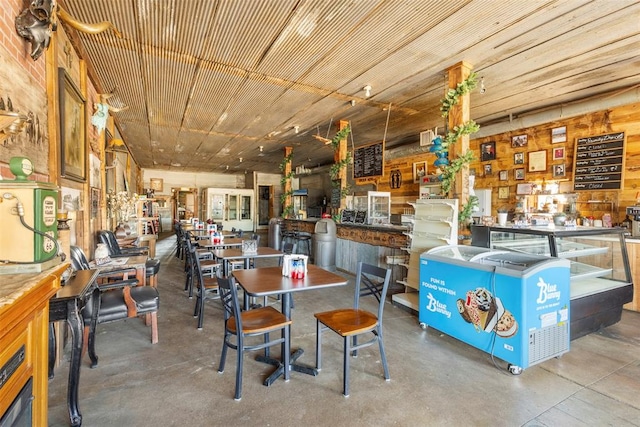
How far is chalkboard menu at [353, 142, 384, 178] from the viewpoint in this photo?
20.3ft

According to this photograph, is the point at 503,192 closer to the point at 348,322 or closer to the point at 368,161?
the point at 368,161

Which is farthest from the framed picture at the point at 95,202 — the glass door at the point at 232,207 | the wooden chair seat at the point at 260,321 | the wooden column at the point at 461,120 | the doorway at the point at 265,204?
the doorway at the point at 265,204

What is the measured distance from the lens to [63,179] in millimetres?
3035

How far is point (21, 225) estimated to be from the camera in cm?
135

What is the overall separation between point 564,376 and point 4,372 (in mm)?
3463

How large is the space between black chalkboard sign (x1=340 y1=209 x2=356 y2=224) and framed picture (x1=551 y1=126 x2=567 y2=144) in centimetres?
381

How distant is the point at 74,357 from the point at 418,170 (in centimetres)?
756

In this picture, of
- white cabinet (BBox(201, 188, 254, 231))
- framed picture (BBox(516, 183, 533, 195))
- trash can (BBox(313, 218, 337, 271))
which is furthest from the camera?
white cabinet (BBox(201, 188, 254, 231))

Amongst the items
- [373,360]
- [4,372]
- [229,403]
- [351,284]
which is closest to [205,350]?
[229,403]

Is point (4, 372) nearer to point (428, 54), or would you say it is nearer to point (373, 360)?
point (373, 360)

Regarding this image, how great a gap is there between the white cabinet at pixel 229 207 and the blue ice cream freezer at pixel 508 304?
1177 cm

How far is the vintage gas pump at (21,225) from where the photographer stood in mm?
1328

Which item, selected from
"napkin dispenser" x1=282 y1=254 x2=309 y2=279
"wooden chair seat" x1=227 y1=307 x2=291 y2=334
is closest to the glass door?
"napkin dispenser" x1=282 y1=254 x2=309 y2=279

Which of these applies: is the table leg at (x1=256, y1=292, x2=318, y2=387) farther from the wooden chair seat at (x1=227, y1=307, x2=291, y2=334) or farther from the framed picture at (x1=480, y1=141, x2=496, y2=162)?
the framed picture at (x1=480, y1=141, x2=496, y2=162)
